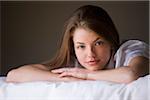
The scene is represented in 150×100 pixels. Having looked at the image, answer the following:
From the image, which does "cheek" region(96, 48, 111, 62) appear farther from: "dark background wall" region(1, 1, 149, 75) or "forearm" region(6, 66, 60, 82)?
"dark background wall" region(1, 1, 149, 75)

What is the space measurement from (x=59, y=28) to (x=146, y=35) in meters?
0.44

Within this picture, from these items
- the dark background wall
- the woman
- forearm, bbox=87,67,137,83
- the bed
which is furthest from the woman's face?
the dark background wall

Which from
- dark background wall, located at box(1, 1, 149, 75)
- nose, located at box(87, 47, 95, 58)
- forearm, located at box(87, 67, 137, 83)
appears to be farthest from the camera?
dark background wall, located at box(1, 1, 149, 75)

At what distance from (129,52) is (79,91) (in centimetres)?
37

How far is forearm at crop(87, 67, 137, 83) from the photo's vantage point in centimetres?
73

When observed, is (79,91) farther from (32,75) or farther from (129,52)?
(129,52)

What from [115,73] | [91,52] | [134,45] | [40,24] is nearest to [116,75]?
[115,73]

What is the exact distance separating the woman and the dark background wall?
0.55 metres

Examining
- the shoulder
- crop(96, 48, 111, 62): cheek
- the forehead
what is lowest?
crop(96, 48, 111, 62): cheek

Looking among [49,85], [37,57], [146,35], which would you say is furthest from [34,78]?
[146,35]

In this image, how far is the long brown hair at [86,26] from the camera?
3.01 feet

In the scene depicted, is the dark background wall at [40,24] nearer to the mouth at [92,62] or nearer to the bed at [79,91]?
the mouth at [92,62]

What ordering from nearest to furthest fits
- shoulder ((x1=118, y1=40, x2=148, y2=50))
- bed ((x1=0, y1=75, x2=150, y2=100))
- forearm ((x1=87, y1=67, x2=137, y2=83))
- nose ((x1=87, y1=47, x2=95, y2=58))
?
1. bed ((x1=0, y1=75, x2=150, y2=100))
2. forearm ((x1=87, y1=67, x2=137, y2=83))
3. nose ((x1=87, y1=47, x2=95, y2=58))
4. shoulder ((x1=118, y1=40, x2=148, y2=50))

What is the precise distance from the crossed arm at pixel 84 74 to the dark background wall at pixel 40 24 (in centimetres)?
70
